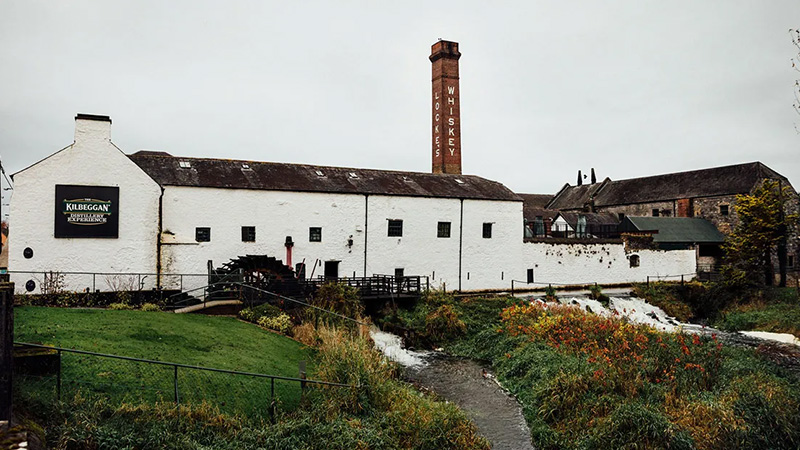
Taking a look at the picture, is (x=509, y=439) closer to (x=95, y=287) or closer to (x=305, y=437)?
(x=305, y=437)

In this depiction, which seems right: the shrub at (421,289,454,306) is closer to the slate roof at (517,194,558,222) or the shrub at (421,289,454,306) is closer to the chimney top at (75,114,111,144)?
the chimney top at (75,114,111,144)

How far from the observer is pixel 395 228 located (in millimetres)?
25484

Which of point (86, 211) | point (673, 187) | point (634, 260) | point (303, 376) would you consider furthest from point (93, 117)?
point (673, 187)

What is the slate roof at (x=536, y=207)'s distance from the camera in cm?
4344

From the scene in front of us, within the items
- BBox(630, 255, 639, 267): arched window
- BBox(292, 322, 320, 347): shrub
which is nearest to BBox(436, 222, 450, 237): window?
BBox(292, 322, 320, 347): shrub

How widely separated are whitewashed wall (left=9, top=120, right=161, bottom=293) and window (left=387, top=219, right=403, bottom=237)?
10660mm

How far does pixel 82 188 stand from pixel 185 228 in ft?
13.1

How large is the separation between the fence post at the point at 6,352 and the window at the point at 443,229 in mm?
21453

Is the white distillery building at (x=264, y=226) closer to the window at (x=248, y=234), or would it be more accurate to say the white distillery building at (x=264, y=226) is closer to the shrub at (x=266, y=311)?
the window at (x=248, y=234)

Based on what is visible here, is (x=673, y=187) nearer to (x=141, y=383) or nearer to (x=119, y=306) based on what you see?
(x=119, y=306)

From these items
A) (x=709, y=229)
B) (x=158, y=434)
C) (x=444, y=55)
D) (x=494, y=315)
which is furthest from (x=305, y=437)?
(x=709, y=229)

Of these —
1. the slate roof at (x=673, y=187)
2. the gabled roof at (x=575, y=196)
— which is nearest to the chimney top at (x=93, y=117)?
the slate roof at (x=673, y=187)

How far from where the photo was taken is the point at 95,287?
62.2ft

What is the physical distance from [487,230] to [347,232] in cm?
815
